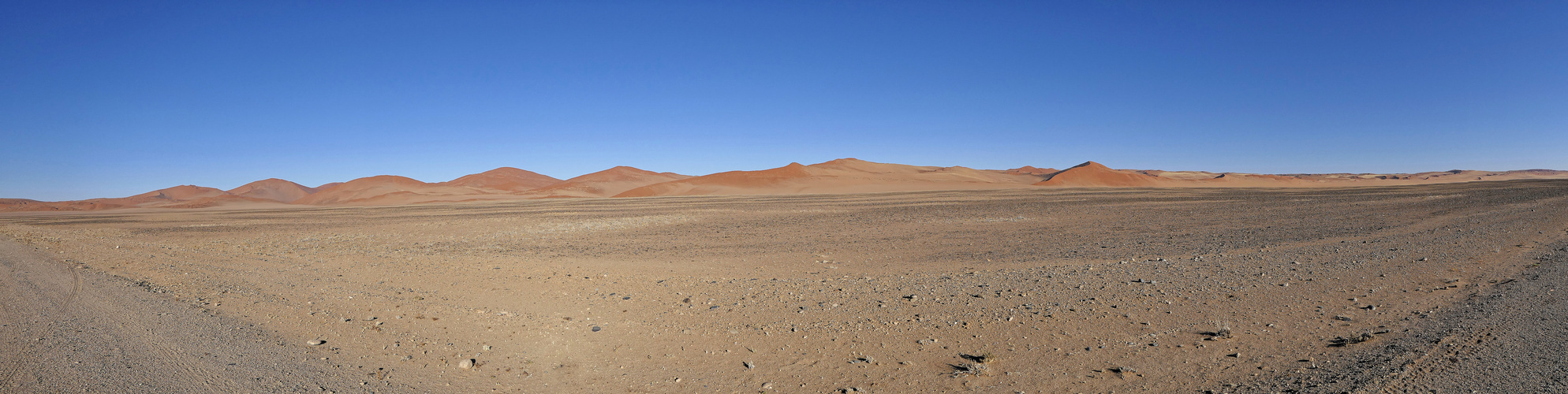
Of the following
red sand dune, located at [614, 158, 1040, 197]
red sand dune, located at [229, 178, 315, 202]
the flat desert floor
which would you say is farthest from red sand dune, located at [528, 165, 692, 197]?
the flat desert floor

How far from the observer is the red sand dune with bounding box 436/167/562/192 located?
92750 millimetres

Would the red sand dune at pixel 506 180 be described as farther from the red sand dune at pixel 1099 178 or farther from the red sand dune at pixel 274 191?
the red sand dune at pixel 1099 178

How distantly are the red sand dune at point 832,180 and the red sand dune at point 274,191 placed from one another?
139 feet

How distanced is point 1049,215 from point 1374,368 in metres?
20.1

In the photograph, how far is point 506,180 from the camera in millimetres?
102562

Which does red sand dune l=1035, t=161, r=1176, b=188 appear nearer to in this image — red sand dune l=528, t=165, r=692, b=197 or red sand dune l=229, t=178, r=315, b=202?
red sand dune l=528, t=165, r=692, b=197

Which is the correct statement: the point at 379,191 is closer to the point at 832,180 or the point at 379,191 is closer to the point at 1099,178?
the point at 832,180

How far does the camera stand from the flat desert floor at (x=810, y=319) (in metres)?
4.91

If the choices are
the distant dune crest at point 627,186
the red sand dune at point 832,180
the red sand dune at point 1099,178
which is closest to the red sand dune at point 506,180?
the distant dune crest at point 627,186

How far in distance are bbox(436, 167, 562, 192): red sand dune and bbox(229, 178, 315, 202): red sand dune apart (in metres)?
16.6

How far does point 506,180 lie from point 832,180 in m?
54.1

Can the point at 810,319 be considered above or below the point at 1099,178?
below

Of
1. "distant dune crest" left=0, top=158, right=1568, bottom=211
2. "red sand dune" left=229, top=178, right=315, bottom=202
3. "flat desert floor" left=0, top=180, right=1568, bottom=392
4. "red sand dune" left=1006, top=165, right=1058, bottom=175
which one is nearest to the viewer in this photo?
"flat desert floor" left=0, top=180, right=1568, bottom=392

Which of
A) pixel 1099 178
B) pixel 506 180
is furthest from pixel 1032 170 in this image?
pixel 506 180
